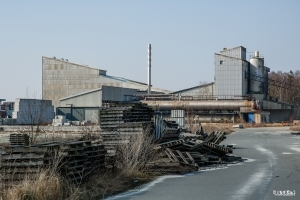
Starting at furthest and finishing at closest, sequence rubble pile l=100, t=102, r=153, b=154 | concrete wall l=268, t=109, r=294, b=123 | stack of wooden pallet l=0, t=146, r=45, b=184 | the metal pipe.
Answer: concrete wall l=268, t=109, r=294, b=123 < the metal pipe < rubble pile l=100, t=102, r=153, b=154 < stack of wooden pallet l=0, t=146, r=45, b=184

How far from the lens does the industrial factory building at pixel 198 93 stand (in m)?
64.4

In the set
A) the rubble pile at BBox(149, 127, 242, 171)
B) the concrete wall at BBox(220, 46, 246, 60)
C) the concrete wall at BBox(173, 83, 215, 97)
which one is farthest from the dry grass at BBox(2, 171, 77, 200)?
the concrete wall at BBox(220, 46, 246, 60)

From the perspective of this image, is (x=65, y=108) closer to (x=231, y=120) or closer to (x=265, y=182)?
(x=231, y=120)

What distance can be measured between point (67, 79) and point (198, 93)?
1972 centimetres

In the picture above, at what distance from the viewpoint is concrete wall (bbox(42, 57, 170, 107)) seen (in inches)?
2822

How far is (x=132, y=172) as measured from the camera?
15547mm

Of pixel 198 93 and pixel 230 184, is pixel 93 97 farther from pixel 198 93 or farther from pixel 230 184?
pixel 230 184

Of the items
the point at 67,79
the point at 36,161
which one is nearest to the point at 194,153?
the point at 36,161

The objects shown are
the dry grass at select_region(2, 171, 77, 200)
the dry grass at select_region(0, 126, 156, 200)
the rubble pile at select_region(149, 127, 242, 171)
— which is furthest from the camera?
the rubble pile at select_region(149, 127, 242, 171)

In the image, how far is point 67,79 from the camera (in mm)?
71938

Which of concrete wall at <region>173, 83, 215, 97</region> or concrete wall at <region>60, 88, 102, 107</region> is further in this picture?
concrete wall at <region>173, 83, 215, 97</region>

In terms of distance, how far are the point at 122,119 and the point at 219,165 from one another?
4871mm

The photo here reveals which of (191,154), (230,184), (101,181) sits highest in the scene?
(191,154)

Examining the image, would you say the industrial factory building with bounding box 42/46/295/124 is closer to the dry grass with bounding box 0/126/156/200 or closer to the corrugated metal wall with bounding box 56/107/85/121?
the corrugated metal wall with bounding box 56/107/85/121
